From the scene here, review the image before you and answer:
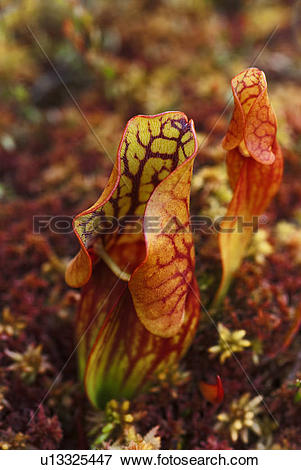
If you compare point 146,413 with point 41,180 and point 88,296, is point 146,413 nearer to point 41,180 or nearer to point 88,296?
point 88,296

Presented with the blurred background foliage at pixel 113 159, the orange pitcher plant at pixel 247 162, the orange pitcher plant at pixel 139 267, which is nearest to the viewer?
the orange pitcher plant at pixel 139 267

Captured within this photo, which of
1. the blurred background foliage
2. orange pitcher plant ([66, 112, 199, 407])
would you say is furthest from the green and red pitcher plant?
the blurred background foliage

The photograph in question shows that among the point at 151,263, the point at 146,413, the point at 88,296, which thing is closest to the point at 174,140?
the point at 151,263

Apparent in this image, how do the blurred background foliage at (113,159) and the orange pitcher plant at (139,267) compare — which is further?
the blurred background foliage at (113,159)

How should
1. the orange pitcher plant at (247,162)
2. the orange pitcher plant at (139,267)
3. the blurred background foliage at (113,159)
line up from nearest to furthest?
1. the orange pitcher plant at (139,267)
2. the orange pitcher plant at (247,162)
3. the blurred background foliage at (113,159)

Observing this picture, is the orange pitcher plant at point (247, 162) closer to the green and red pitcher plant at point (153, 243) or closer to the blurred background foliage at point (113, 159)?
the green and red pitcher plant at point (153, 243)

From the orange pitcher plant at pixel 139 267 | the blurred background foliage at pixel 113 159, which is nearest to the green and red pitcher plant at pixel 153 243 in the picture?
the orange pitcher plant at pixel 139 267

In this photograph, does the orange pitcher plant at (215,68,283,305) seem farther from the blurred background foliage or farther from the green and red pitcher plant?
the blurred background foliage
